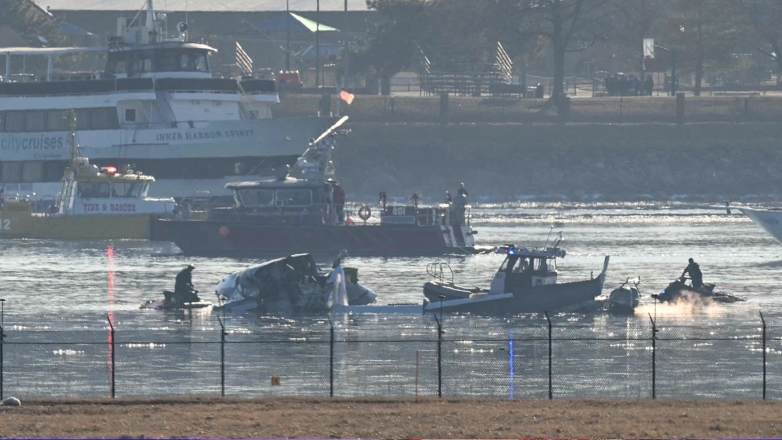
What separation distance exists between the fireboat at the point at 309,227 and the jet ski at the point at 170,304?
669 inches

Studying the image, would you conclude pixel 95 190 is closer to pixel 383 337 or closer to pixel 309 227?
pixel 309 227

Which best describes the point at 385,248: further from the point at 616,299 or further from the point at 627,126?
the point at 627,126

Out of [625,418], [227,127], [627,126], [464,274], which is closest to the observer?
[625,418]

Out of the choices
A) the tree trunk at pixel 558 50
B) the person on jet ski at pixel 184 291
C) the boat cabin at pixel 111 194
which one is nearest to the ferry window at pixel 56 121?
the boat cabin at pixel 111 194

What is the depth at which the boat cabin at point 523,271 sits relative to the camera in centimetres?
4278

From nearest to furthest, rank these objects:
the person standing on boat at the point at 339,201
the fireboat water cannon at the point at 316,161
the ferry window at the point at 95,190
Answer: the person standing on boat at the point at 339,201 → the fireboat water cannon at the point at 316,161 → the ferry window at the point at 95,190

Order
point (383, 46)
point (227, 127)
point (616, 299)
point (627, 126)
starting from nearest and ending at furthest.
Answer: point (616, 299) < point (227, 127) < point (627, 126) < point (383, 46)

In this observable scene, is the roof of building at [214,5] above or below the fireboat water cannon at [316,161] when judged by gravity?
above

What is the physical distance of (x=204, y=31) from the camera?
12612 cm

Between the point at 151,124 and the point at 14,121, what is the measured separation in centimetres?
754

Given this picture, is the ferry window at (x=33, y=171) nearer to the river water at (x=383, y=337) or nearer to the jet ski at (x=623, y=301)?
the river water at (x=383, y=337)

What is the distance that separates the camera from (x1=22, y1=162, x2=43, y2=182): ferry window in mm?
80812

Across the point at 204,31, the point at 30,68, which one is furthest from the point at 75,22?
the point at 30,68

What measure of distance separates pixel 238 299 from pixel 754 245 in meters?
29.3
